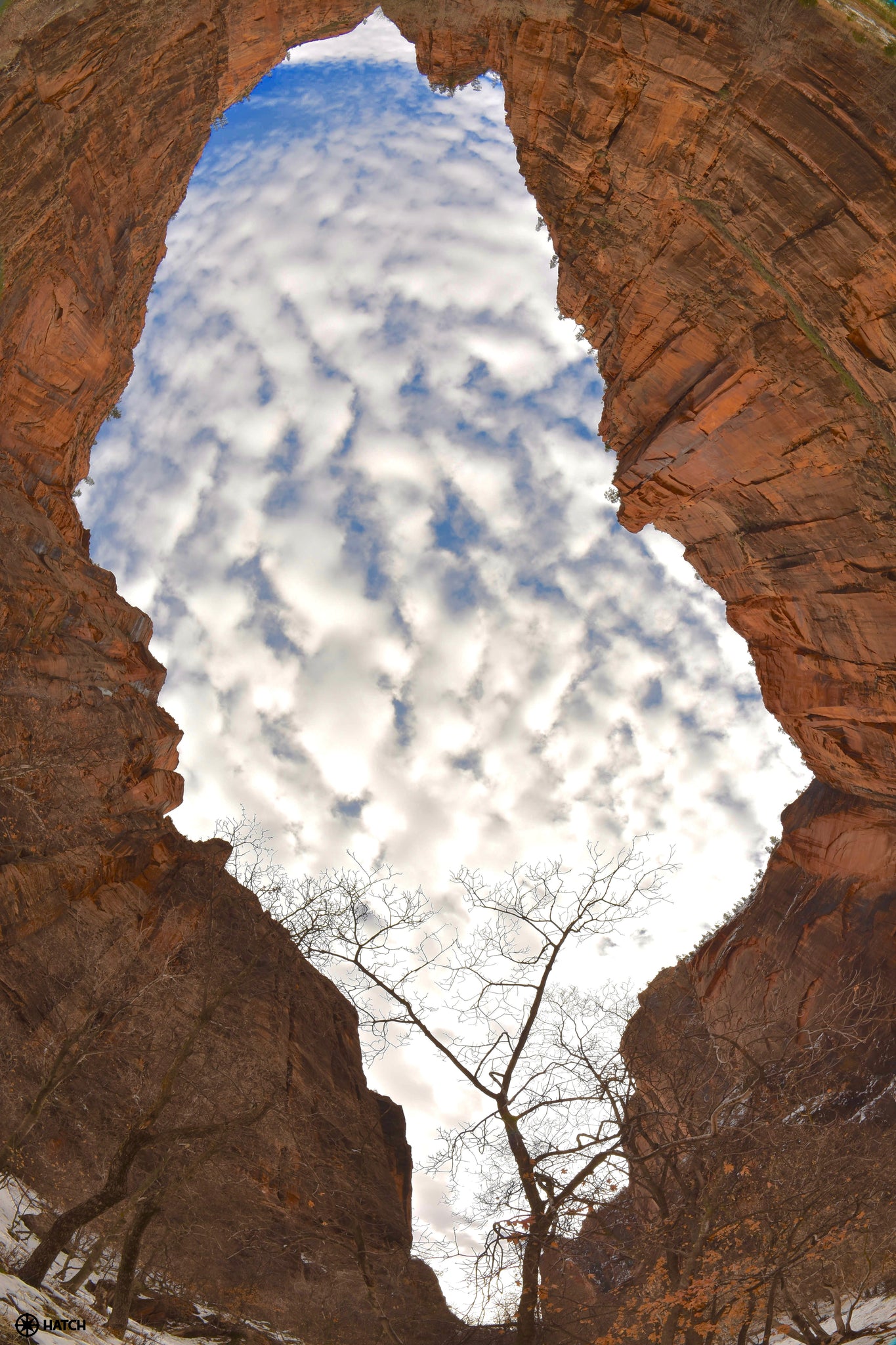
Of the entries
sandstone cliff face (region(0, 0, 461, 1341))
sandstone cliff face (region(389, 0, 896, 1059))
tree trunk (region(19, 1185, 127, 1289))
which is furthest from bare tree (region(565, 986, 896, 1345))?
tree trunk (region(19, 1185, 127, 1289))

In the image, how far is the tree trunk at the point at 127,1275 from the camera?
1108 cm

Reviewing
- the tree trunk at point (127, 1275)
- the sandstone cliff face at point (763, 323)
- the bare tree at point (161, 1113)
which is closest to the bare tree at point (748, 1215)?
the sandstone cliff face at point (763, 323)

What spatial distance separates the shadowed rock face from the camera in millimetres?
12102

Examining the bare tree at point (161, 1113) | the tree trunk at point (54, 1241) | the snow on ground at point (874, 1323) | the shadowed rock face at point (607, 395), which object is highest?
the shadowed rock face at point (607, 395)

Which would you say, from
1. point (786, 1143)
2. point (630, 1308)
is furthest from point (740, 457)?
point (630, 1308)

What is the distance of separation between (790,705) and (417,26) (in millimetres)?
22949

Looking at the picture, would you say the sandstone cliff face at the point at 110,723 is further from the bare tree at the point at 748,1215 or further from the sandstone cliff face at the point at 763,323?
the sandstone cliff face at the point at 763,323

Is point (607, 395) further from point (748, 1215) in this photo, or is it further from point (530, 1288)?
point (530, 1288)

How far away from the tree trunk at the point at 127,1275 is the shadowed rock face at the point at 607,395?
5135 mm

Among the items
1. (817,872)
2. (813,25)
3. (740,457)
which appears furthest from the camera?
(817,872)

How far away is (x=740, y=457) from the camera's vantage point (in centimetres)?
1620

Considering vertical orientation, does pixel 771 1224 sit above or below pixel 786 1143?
below

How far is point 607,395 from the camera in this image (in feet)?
61.5

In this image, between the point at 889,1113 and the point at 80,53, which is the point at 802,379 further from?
the point at 889,1113
